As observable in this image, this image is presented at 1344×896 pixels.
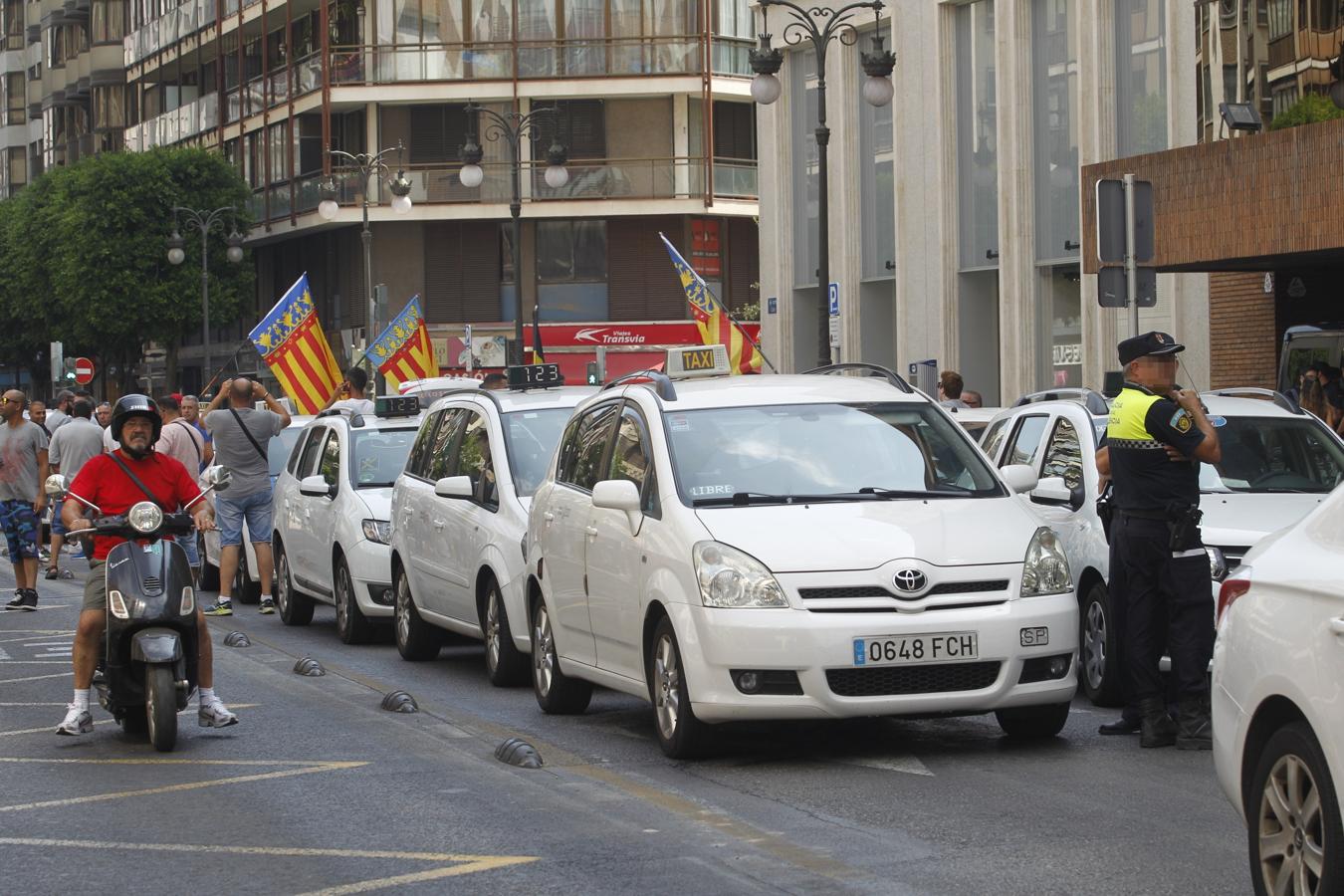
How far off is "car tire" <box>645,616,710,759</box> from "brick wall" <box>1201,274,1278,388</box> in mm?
20874

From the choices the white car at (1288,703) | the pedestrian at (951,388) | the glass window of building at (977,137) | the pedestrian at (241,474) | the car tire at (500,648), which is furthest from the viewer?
the glass window of building at (977,137)

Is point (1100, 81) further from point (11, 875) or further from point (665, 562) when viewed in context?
point (11, 875)

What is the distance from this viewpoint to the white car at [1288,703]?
5340 mm


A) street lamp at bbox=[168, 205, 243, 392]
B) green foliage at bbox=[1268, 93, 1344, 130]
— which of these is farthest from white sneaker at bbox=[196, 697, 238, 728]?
street lamp at bbox=[168, 205, 243, 392]

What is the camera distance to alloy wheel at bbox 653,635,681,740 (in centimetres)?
959

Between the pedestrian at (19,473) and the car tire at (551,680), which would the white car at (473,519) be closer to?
the car tire at (551,680)

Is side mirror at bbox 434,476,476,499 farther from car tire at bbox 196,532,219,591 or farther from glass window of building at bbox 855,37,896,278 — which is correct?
glass window of building at bbox 855,37,896,278

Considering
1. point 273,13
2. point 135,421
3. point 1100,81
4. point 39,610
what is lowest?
point 39,610

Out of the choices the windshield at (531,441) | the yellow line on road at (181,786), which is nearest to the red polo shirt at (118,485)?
the yellow line on road at (181,786)

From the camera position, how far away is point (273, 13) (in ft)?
211

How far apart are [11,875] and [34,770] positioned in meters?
2.63

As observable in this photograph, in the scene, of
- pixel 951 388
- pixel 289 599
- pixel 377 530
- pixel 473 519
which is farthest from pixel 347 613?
pixel 951 388

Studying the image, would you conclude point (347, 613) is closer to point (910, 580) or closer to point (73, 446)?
point (73, 446)

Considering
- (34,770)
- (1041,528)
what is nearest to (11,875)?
(34,770)
